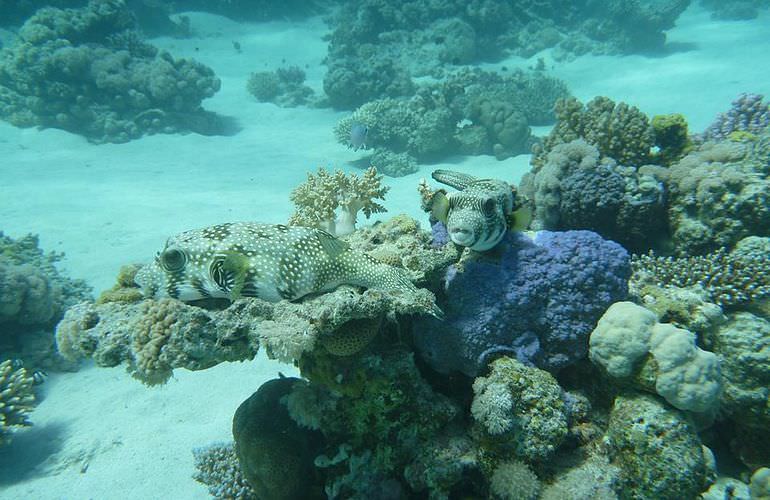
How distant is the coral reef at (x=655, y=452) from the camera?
9.87 ft

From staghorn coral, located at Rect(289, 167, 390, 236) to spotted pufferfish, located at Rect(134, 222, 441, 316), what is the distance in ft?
Result: 5.24

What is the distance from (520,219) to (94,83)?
20535mm

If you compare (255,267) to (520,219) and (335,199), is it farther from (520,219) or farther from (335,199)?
(520,219)

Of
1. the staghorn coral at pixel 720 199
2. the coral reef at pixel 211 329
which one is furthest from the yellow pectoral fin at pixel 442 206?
the staghorn coral at pixel 720 199

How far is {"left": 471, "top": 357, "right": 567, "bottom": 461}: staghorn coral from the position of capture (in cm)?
320

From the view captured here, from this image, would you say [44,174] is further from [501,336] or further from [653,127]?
[653,127]

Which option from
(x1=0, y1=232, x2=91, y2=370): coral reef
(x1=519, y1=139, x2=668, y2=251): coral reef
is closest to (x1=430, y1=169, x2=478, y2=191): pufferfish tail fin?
(x1=519, y1=139, x2=668, y2=251): coral reef

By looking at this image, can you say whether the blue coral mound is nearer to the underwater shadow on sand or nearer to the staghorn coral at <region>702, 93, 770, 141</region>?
the underwater shadow on sand

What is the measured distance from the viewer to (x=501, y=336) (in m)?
3.67

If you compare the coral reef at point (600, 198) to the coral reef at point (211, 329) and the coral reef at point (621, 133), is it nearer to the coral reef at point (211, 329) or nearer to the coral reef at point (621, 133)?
the coral reef at point (621, 133)

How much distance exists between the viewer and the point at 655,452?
309 cm

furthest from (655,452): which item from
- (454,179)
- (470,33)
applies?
(470,33)

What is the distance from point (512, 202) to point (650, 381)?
207 centimetres

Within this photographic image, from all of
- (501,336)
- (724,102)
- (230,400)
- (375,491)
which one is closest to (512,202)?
(501,336)
